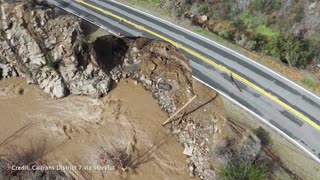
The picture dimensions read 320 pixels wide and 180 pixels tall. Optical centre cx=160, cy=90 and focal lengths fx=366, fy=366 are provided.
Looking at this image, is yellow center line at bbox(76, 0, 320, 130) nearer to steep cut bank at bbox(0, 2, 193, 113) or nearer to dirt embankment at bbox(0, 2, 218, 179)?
dirt embankment at bbox(0, 2, 218, 179)

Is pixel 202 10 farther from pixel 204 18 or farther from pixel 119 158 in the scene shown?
pixel 119 158

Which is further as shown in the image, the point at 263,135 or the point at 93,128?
the point at 93,128

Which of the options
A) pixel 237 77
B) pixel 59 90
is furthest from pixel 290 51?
pixel 59 90

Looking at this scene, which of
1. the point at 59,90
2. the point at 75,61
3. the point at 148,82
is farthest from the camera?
the point at 148,82

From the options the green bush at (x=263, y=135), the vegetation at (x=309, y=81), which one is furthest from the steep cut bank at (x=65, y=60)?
the vegetation at (x=309, y=81)

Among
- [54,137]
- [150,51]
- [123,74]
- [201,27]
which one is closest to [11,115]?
[54,137]

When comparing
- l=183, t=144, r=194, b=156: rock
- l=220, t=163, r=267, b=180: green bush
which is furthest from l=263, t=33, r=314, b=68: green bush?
l=220, t=163, r=267, b=180: green bush
